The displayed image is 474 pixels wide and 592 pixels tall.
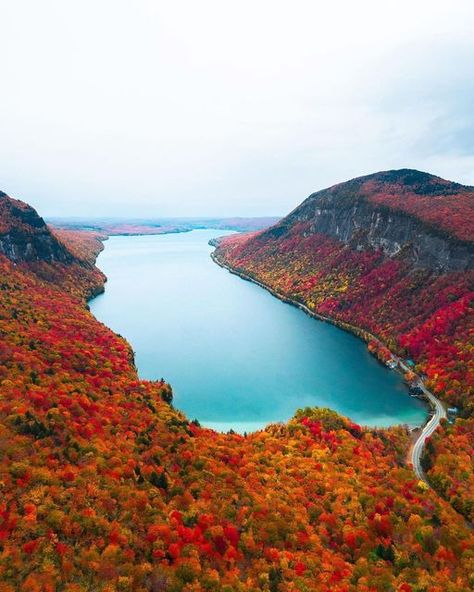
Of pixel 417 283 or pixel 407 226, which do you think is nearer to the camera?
pixel 417 283

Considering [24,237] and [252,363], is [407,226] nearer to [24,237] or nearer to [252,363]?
[252,363]

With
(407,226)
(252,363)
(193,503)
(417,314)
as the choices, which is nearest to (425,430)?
(193,503)

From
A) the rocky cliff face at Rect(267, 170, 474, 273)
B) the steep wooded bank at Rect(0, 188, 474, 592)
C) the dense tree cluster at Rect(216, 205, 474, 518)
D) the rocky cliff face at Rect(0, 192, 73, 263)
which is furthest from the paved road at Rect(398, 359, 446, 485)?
the rocky cliff face at Rect(0, 192, 73, 263)

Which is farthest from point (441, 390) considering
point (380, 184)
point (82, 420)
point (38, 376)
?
point (380, 184)

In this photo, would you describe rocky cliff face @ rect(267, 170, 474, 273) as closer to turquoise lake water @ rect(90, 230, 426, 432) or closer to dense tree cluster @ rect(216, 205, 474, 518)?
dense tree cluster @ rect(216, 205, 474, 518)

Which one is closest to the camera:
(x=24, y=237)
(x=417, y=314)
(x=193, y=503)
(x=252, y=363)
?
(x=193, y=503)
